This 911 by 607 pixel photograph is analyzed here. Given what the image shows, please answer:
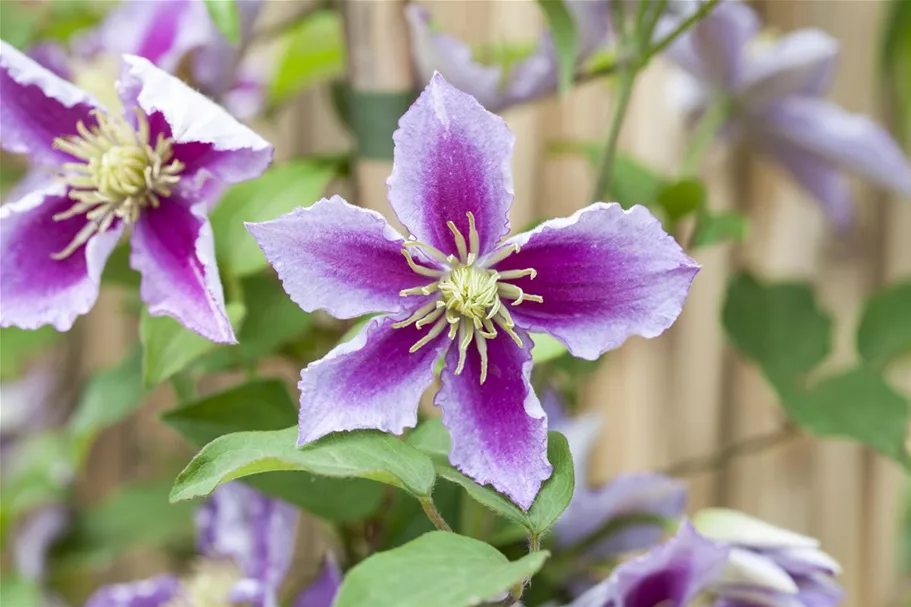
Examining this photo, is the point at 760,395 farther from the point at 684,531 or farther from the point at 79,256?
the point at 79,256

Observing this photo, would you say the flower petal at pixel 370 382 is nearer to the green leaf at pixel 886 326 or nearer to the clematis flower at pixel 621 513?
the clematis flower at pixel 621 513

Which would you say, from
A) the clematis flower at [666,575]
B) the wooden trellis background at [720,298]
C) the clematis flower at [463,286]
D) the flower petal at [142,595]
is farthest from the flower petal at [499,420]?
the wooden trellis background at [720,298]

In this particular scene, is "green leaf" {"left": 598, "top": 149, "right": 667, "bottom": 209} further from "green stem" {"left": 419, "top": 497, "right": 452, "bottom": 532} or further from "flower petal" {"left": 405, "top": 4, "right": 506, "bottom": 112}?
"green stem" {"left": 419, "top": 497, "right": 452, "bottom": 532}

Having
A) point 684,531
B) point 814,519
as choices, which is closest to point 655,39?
point 684,531

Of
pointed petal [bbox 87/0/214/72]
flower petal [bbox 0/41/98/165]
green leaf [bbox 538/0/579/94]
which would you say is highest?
green leaf [bbox 538/0/579/94]

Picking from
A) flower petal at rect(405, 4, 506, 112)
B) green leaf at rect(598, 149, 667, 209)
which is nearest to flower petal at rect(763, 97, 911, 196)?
green leaf at rect(598, 149, 667, 209)

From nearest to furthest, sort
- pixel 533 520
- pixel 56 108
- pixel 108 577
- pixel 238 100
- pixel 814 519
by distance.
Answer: pixel 533 520
pixel 56 108
pixel 238 100
pixel 814 519
pixel 108 577
